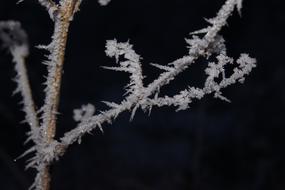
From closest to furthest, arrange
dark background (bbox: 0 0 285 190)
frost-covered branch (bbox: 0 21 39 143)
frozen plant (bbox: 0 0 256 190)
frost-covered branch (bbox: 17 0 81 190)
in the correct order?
1. frozen plant (bbox: 0 0 256 190)
2. frost-covered branch (bbox: 17 0 81 190)
3. frost-covered branch (bbox: 0 21 39 143)
4. dark background (bbox: 0 0 285 190)

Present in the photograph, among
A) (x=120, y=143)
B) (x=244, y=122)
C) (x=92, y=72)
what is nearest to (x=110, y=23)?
(x=92, y=72)

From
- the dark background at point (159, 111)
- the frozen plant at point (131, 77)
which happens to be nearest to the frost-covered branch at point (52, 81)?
the frozen plant at point (131, 77)

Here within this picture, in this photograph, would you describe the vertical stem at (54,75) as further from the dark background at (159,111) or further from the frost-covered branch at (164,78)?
the dark background at (159,111)

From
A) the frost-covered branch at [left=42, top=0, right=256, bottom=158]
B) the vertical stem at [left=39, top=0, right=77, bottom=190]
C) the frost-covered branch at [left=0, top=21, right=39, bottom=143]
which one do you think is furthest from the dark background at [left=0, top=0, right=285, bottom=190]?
the frost-covered branch at [left=42, top=0, right=256, bottom=158]

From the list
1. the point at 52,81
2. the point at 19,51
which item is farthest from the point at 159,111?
the point at 52,81

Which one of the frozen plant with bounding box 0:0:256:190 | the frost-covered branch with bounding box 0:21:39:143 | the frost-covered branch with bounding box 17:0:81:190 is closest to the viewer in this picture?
the frozen plant with bounding box 0:0:256:190

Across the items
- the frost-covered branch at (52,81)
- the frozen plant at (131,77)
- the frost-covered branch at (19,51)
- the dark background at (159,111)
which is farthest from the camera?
the dark background at (159,111)

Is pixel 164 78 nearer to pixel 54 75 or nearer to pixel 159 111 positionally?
pixel 54 75

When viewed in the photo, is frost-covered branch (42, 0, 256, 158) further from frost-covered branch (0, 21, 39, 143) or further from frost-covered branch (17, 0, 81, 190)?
frost-covered branch (0, 21, 39, 143)
